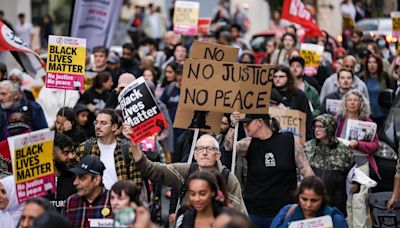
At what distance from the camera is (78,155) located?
11.8 meters

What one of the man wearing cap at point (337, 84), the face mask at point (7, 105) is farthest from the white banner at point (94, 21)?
the face mask at point (7, 105)

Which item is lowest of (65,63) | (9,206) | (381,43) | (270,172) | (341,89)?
(9,206)

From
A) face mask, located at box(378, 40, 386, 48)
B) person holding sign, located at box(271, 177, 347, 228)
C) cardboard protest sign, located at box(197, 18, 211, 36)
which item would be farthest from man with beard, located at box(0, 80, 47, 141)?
cardboard protest sign, located at box(197, 18, 211, 36)

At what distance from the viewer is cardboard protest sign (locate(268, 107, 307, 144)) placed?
14336mm

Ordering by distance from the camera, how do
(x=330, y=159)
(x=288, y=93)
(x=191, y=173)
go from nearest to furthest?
(x=191, y=173) < (x=330, y=159) < (x=288, y=93)

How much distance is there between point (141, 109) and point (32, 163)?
163cm

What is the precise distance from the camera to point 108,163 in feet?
37.7

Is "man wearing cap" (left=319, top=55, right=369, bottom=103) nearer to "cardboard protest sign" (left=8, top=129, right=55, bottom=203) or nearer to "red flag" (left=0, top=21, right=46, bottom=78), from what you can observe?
"red flag" (left=0, top=21, right=46, bottom=78)

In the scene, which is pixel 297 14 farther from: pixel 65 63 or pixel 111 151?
pixel 111 151

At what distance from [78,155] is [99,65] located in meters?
5.95

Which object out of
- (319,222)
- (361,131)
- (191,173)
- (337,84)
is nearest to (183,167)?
(191,173)

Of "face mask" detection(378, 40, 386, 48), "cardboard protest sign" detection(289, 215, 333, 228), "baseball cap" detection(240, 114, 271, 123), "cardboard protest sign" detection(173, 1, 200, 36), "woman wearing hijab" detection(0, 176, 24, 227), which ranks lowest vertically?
"woman wearing hijab" detection(0, 176, 24, 227)

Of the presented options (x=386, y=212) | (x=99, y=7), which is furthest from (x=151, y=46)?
(x=386, y=212)

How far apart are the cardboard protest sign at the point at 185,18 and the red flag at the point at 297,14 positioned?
2.15 metres
